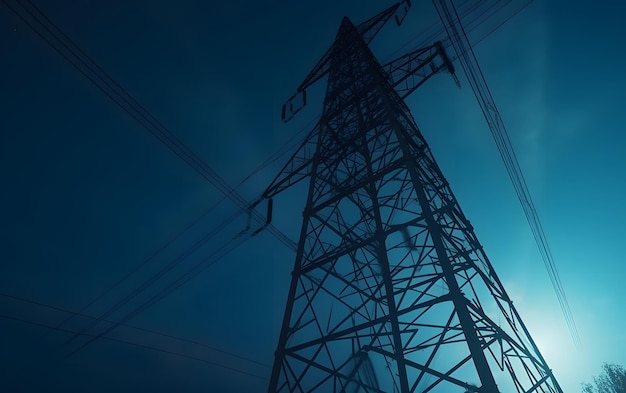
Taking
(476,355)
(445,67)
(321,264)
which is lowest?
(476,355)

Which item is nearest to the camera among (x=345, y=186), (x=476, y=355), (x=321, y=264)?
(x=476, y=355)

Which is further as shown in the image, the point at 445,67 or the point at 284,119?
the point at 284,119

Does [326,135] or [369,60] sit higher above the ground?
[369,60]

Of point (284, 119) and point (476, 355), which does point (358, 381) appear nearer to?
point (476, 355)

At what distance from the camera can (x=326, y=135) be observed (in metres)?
10.1

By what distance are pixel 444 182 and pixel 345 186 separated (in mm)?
2596

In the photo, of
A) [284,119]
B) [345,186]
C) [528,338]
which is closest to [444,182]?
[345,186]

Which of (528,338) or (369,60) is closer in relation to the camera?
(528,338)

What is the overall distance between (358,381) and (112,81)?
9.59 m

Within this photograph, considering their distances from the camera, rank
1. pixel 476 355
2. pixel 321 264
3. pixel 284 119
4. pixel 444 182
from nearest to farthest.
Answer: pixel 476 355 → pixel 321 264 → pixel 444 182 → pixel 284 119

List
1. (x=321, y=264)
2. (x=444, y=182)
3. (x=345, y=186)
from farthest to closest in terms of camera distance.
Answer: (x=345, y=186) < (x=444, y=182) < (x=321, y=264)

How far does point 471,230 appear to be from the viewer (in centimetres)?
601

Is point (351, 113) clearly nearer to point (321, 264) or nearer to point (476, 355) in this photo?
point (321, 264)

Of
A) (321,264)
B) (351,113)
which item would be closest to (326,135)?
(351,113)
